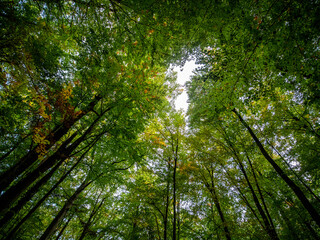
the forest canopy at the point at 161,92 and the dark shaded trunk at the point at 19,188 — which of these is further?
the dark shaded trunk at the point at 19,188

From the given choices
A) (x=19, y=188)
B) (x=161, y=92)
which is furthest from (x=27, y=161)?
(x=161, y=92)

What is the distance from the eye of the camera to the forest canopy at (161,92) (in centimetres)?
229

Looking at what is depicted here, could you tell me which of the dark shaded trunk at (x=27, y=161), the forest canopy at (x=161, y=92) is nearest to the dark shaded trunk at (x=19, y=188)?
the forest canopy at (x=161, y=92)

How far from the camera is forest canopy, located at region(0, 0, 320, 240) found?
229cm

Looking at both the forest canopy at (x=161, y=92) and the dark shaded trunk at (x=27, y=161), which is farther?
the dark shaded trunk at (x=27, y=161)

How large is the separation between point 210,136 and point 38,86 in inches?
269

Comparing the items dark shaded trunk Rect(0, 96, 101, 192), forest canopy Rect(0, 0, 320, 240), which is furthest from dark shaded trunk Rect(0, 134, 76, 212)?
dark shaded trunk Rect(0, 96, 101, 192)

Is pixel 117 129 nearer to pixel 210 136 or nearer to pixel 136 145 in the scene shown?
pixel 136 145

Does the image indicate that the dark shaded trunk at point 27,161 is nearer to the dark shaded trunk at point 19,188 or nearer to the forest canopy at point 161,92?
the forest canopy at point 161,92

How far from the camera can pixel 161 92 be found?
5.54 metres

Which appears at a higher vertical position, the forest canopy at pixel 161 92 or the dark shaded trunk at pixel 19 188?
the forest canopy at pixel 161 92

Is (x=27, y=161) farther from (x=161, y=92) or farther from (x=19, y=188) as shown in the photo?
(x=161, y=92)

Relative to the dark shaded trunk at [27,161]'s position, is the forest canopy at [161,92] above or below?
above

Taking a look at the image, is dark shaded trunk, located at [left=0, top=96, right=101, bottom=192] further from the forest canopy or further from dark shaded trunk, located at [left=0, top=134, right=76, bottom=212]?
dark shaded trunk, located at [left=0, top=134, right=76, bottom=212]
